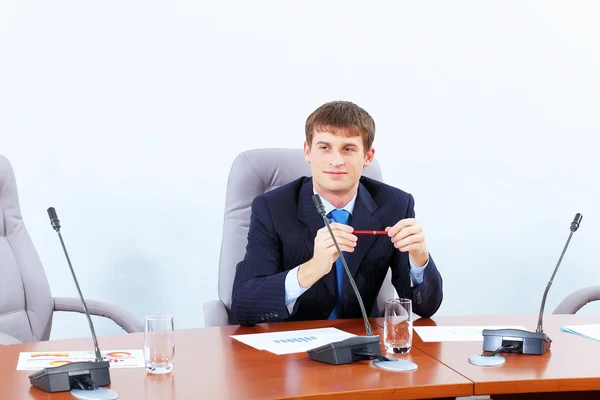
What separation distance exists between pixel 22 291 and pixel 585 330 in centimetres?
177

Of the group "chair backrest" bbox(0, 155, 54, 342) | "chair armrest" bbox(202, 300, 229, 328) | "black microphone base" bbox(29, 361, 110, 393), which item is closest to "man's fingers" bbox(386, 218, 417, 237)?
"chair armrest" bbox(202, 300, 229, 328)

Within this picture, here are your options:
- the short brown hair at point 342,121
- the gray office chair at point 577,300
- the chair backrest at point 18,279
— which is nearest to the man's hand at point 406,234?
the short brown hair at point 342,121

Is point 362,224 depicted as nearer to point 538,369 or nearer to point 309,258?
point 309,258

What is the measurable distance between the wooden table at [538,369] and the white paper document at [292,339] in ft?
0.70

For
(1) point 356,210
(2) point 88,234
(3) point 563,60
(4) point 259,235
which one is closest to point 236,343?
(4) point 259,235

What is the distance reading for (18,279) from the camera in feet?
8.36

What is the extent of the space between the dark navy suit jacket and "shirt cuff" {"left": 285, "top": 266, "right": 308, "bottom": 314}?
0.02 meters

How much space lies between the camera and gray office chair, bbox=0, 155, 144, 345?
248 centimetres

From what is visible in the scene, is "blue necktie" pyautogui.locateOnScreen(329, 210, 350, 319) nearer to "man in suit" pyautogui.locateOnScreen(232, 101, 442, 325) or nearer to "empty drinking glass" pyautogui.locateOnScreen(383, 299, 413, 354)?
"man in suit" pyautogui.locateOnScreen(232, 101, 442, 325)

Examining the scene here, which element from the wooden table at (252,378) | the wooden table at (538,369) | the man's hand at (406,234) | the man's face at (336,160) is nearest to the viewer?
the wooden table at (252,378)

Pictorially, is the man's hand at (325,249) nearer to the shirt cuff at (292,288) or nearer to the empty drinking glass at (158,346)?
the shirt cuff at (292,288)

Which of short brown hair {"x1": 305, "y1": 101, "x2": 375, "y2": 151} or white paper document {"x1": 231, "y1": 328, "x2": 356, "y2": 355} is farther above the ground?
short brown hair {"x1": 305, "y1": 101, "x2": 375, "y2": 151}

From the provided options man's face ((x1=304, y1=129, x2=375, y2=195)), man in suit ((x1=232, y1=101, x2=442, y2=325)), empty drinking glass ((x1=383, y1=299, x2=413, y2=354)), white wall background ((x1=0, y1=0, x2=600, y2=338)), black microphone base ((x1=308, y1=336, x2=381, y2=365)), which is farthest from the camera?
white wall background ((x1=0, y1=0, x2=600, y2=338))

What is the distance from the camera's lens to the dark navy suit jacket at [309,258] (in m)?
2.22
